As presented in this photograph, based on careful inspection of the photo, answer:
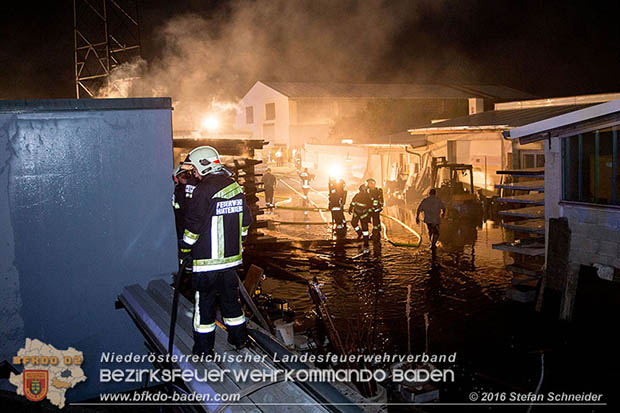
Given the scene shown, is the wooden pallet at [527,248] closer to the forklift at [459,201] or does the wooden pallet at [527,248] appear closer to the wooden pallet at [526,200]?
the wooden pallet at [526,200]

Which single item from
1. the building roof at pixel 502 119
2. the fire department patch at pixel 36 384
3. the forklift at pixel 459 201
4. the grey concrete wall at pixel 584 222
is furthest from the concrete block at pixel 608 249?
the forklift at pixel 459 201

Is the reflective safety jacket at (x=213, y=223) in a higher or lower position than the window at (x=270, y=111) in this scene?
lower

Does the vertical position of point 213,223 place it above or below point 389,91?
below

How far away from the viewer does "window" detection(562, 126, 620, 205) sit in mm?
6836

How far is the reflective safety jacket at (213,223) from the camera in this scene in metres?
4.10

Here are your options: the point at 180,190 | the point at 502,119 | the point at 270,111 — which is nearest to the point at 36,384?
the point at 180,190

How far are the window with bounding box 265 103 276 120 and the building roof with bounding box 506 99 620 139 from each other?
37165 millimetres

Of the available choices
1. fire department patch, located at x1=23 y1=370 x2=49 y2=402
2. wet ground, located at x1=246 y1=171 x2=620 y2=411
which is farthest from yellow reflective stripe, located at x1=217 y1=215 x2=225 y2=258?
fire department patch, located at x1=23 y1=370 x2=49 y2=402

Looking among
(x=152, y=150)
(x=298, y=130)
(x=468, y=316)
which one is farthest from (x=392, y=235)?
(x=298, y=130)

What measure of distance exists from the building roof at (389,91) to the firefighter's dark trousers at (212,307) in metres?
38.9

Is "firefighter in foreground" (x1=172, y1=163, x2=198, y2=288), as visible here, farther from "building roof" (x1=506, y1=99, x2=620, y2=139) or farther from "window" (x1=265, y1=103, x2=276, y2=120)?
"window" (x1=265, y1=103, x2=276, y2=120)

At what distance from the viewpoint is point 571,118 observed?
703 cm

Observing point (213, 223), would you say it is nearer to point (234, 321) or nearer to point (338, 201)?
point (234, 321)

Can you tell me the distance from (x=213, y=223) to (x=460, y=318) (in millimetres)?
4817
